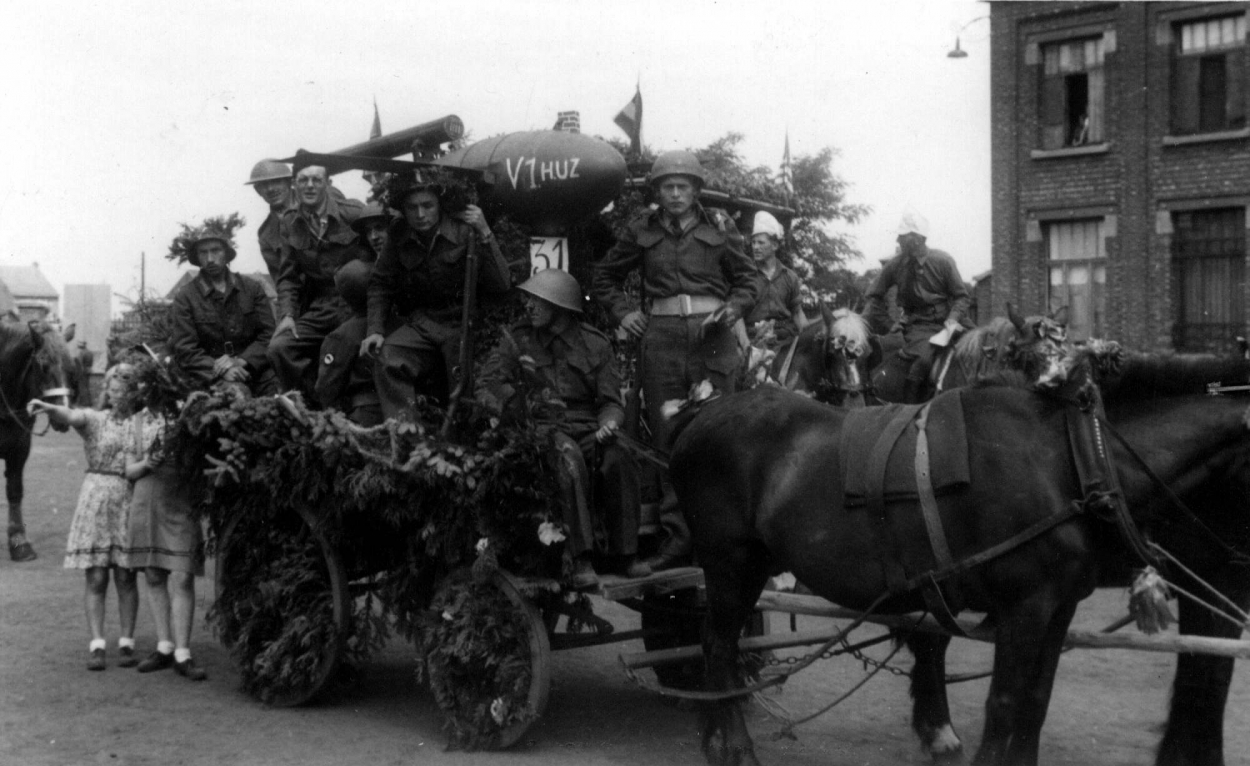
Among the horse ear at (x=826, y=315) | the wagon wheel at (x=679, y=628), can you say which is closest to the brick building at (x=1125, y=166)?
the horse ear at (x=826, y=315)

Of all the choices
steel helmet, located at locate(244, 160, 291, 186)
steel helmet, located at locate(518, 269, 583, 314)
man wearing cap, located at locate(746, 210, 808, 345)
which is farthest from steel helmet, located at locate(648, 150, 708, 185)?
steel helmet, located at locate(244, 160, 291, 186)

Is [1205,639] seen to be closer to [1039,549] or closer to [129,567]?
[1039,549]

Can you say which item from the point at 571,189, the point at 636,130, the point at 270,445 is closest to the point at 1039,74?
the point at 636,130

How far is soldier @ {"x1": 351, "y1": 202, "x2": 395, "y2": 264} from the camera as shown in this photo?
8281mm

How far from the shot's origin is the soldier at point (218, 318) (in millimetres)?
8391

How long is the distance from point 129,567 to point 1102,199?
62.9 feet

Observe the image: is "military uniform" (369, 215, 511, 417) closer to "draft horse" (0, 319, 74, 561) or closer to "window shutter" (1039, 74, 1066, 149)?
"draft horse" (0, 319, 74, 561)

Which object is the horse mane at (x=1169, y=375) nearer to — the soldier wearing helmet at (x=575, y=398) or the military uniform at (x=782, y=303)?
the soldier wearing helmet at (x=575, y=398)

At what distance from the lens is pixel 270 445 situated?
714 cm

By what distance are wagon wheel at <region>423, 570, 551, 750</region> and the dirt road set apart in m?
0.17

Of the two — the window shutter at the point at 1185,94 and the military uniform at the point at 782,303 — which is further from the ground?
the window shutter at the point at 1185,94

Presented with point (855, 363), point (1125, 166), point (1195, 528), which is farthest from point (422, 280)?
point (1125, 166)

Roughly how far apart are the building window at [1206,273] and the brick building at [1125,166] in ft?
0.08

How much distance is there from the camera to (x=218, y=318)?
8.52m
